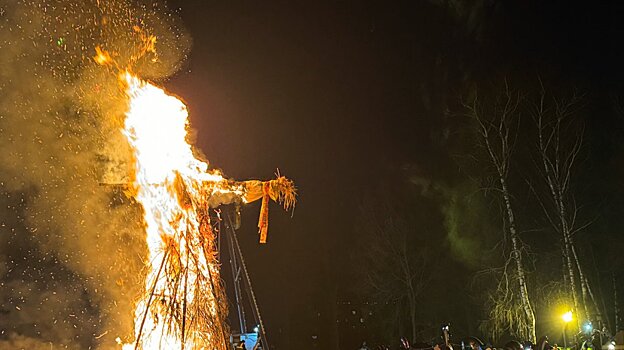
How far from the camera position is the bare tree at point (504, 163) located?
1988cm

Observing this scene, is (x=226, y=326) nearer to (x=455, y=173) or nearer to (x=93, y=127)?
(x=93, y=127)

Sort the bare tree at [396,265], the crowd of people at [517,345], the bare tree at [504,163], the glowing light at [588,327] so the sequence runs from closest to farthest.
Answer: the crowd of people at [517,345], the glowing light at [588,327], the bare tree at [504,163], the bare tree at [396,265]

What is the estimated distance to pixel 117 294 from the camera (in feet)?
47.3

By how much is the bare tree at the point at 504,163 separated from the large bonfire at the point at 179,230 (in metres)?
15.3

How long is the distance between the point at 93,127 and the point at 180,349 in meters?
6.17

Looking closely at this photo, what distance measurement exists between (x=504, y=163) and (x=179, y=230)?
16.5 meters

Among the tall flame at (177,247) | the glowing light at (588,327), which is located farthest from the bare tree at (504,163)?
the tall flame at (177,247)

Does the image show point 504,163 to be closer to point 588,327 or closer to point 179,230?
point 588,327

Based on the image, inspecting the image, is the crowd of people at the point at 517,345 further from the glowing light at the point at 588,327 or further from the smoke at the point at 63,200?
the smoke at the point at 63,200

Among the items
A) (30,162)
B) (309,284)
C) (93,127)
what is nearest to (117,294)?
(30,162)

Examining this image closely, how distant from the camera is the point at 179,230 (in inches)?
227

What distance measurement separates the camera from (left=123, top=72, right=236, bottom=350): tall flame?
222 inches

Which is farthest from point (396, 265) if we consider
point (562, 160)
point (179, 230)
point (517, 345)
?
point (179, 230)

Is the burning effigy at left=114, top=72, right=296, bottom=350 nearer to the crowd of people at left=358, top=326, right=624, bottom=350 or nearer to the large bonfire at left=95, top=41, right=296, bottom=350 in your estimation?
the large bonfire at left=95, top=41, right=296, bottom=350
